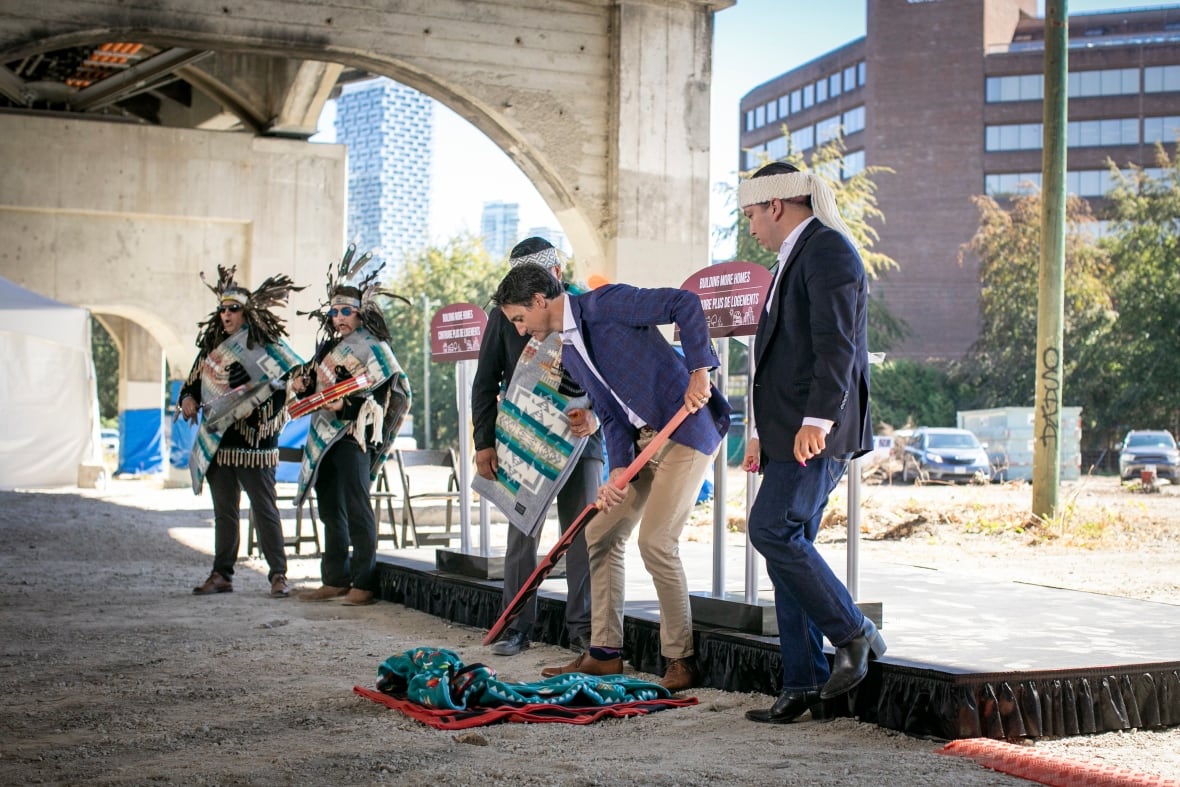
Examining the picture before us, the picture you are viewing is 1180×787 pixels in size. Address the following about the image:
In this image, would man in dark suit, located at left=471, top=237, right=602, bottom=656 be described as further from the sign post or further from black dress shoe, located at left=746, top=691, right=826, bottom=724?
black dress shoe, located at left=746, top=691, right=826, bottom=724

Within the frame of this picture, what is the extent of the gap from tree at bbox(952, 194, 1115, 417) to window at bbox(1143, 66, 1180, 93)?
1459 cm

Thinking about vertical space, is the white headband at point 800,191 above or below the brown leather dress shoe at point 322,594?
above

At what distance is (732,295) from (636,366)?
655 mm

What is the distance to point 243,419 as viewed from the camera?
8695 millimetres

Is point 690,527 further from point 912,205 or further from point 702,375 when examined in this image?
point 912,205

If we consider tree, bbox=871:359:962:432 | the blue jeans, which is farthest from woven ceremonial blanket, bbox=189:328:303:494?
tree, bbox=871:359:962:432

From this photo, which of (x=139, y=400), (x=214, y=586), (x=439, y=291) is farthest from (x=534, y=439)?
(x=439, y=291)

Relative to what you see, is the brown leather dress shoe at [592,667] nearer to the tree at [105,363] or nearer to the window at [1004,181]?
the window at [1004,181]

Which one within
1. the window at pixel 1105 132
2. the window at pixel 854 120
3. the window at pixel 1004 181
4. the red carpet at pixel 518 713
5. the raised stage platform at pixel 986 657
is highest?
the window at pixel 854 120

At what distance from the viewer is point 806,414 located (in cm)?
456

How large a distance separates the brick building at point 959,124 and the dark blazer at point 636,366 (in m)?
55.3

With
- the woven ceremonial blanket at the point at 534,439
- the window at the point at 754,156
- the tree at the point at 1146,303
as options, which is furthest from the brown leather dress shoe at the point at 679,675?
the tree at the point at 1146,303

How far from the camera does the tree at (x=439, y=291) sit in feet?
184

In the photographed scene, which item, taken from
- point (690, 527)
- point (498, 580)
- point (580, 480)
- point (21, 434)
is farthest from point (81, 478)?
point (580, 480)
